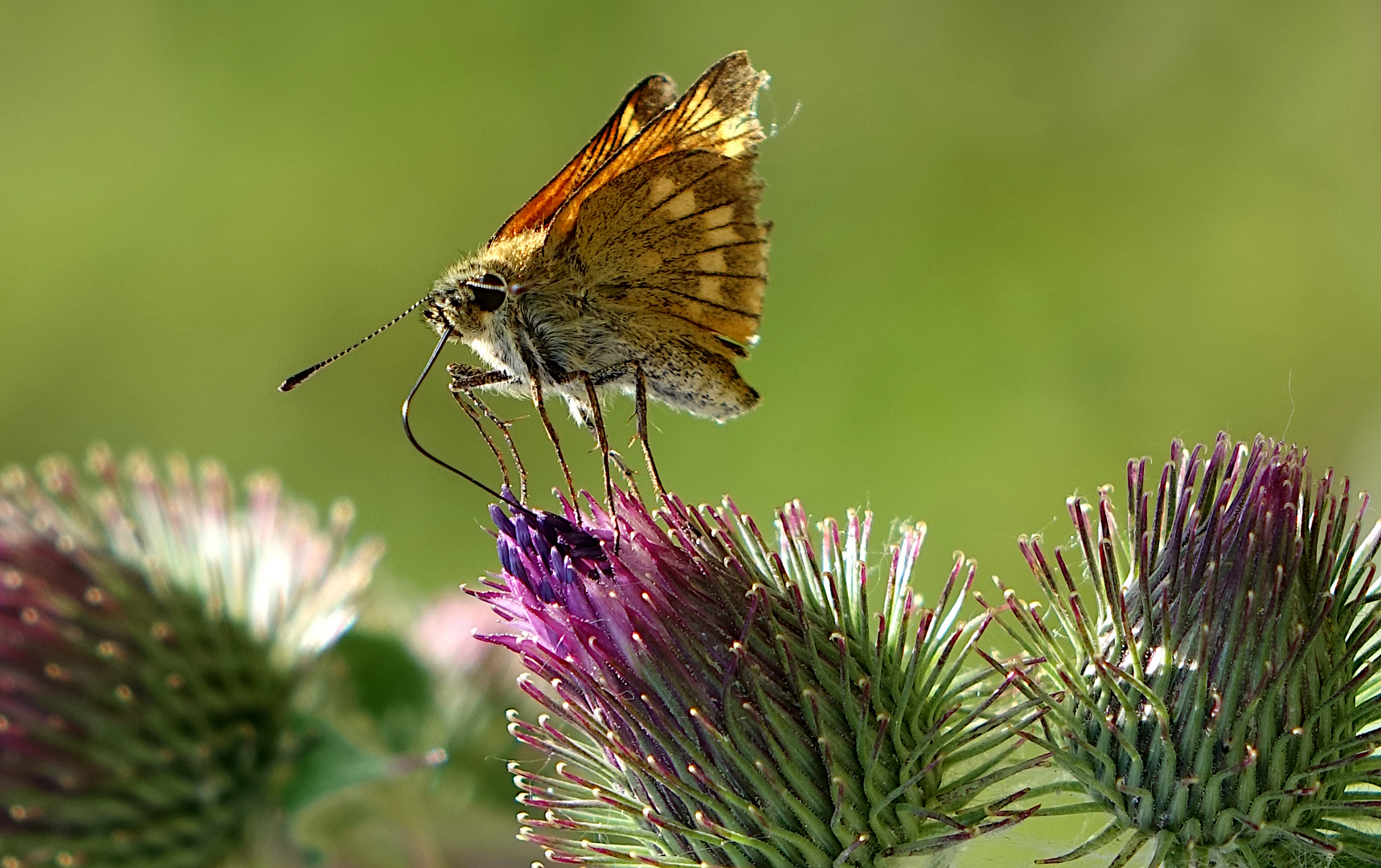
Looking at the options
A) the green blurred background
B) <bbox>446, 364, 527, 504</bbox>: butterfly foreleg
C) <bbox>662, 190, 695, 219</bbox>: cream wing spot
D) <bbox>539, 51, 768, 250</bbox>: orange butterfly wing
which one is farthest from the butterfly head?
the green blurred background

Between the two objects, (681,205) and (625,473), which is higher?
(681,205)

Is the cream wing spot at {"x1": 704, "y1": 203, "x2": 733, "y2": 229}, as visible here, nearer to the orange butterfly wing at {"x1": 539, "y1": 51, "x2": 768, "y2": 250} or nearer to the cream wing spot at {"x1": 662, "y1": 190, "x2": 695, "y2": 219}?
the cream wing spot at {"x1": 662, "y1": 190, "x2": 695, "y2": 219}

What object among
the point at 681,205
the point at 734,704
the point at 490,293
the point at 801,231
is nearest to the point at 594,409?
the point at 490,293

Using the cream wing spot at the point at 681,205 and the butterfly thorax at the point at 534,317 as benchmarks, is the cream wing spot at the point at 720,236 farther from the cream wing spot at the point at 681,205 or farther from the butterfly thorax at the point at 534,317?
the butterfly thorax at the point at 534,317

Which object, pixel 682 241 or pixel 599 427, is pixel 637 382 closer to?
pixel 599 427

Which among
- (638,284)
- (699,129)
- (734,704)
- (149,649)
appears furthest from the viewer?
(149,649)

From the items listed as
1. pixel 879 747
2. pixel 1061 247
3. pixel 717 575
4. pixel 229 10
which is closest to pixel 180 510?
pixel 717 575

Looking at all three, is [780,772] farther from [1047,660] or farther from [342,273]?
[342,273]

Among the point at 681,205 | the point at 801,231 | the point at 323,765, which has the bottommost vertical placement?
the point at 323,765
